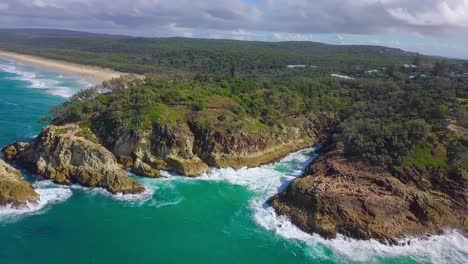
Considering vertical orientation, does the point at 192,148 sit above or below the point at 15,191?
above

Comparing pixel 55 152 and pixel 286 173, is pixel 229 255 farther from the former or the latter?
pixel 55 152

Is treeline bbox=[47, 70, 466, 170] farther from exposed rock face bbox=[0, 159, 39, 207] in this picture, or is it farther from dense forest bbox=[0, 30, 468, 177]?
exposed rock face bbox=[0, 159, 39, 207]

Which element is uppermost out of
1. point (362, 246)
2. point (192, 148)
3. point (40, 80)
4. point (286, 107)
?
point (286, 107)

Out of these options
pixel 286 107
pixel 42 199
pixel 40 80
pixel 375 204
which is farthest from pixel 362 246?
pixel 40 80

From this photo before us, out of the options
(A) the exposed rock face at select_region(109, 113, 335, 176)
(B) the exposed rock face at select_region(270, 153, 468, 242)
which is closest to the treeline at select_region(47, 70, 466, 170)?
(A) the exposed rock face at select_region(109, 113, 335, 176)

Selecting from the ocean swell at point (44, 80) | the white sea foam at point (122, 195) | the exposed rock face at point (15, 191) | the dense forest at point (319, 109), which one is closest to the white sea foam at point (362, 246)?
the dense forest at point (319, 109)

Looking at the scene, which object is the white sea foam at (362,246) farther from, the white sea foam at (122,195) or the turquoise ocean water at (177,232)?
the white sea foam at (122,195)

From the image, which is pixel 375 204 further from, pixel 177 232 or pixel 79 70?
pixel 79 70
